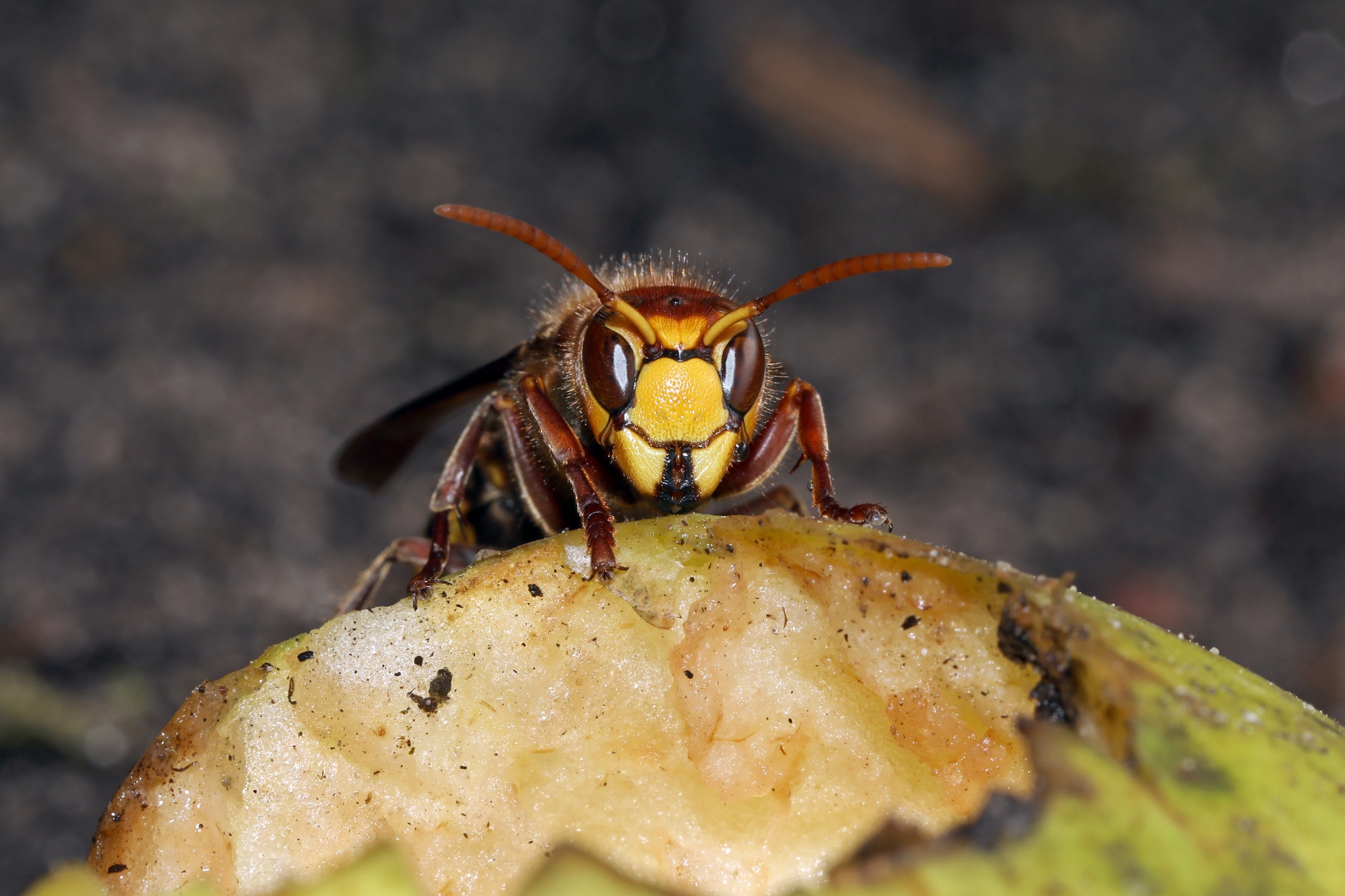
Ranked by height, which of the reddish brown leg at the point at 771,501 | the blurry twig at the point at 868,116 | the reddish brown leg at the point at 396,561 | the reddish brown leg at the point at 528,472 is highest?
the blurry twig at the point at 868,116

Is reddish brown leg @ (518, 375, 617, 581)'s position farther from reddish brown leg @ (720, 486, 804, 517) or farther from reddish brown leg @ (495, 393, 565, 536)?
reddish brown leg @ (720, 486, 804, 517)

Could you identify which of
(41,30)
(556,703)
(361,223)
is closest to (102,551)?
(361,223)

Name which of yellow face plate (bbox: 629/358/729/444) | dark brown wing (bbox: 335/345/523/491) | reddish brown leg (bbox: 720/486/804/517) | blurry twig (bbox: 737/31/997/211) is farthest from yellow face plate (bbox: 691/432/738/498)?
blurry twig (bbox: 737/31/997/211)

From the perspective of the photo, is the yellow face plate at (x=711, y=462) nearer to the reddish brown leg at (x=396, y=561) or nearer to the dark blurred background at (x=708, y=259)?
the reddish brown leg at (x=396, y=561)

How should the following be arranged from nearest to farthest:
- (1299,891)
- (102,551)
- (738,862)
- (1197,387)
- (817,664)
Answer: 1. (1299,891)
2. (738,862)
3. (817,664)
4. (102,551)
5. (1197,387)

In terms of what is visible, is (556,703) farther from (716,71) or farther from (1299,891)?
(716,71)

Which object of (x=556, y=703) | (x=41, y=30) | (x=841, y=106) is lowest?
(x=556, y=703)

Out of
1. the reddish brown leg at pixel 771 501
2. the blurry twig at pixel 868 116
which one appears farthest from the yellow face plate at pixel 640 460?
the blurry twig at pixel 868 116
